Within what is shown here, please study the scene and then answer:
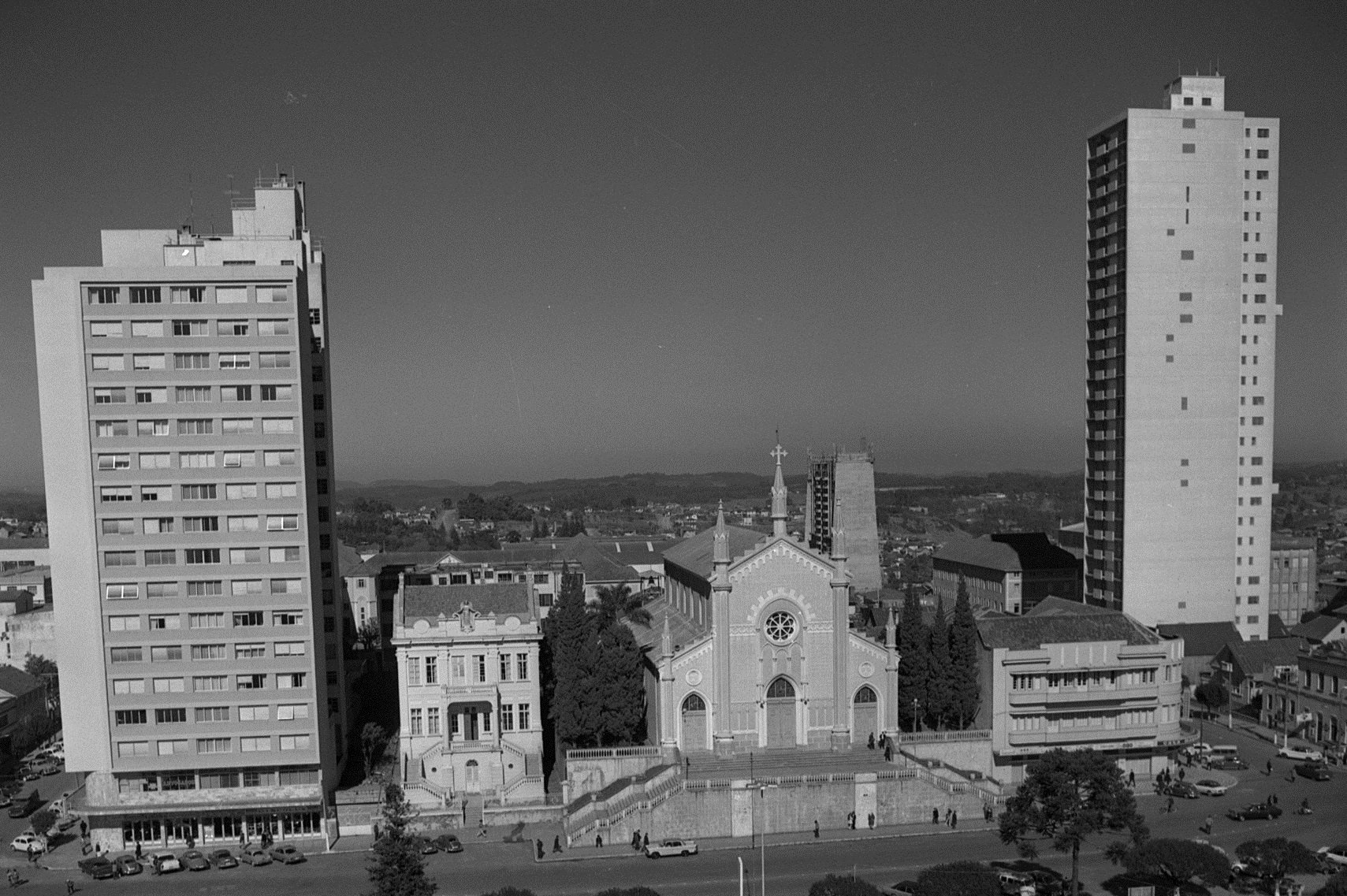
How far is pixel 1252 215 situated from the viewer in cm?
7719

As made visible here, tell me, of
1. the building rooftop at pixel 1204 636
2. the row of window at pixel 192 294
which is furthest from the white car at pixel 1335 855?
the row of window at pixel 192 294

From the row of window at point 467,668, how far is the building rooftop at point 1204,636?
162 feet

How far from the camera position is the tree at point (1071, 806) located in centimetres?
3781

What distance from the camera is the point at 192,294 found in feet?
155

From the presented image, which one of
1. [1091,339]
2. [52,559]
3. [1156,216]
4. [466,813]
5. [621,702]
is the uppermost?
[1156,216]

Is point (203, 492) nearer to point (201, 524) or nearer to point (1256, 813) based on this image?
point (201, 524)

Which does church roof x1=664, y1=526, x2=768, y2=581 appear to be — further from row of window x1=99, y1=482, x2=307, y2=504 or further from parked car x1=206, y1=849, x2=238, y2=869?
parked car x1=206, y1=849, x2=238, y2=869

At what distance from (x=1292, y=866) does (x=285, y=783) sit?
44248 mm

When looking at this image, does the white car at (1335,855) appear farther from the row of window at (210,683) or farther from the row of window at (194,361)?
the row of window at (194,361)

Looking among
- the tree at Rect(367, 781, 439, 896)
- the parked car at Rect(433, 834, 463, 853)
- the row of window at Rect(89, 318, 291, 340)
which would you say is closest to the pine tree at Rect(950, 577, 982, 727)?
the parked car at Rect(433, 834, 463, 853)

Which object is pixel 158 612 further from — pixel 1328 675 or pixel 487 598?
pixel 1328 675

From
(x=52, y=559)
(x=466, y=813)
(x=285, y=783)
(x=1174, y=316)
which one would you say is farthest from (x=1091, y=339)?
(x=52, y=559)

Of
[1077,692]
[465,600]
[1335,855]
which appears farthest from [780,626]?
[1335,855]

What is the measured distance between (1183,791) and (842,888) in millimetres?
27898
